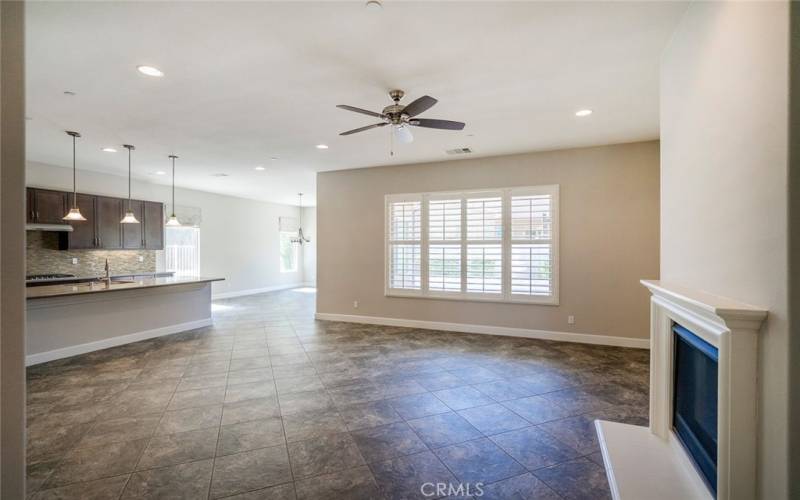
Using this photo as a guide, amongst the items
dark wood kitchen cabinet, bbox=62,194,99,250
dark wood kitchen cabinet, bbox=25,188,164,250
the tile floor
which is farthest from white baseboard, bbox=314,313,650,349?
dark wood kitchen cabinet, bbox=62,194,99,250

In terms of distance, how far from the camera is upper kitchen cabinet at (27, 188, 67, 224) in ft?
19.7

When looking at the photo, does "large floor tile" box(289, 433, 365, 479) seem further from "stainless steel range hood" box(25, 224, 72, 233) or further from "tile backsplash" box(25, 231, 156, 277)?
"tile backsplash" box(25, 231, 156, 277)

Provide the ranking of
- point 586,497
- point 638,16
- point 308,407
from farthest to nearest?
point 308,407
point 638,16
point 586,497

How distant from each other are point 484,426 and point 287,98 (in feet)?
11.4

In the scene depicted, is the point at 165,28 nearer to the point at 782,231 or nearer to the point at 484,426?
the point at 782,231

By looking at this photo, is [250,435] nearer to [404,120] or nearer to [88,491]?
[88,491]

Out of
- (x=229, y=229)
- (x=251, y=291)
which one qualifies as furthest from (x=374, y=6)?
(x=251, y=291)

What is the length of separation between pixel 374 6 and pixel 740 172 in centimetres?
209

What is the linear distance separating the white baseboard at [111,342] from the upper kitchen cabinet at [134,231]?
2.61 metres

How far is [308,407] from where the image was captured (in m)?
3.25

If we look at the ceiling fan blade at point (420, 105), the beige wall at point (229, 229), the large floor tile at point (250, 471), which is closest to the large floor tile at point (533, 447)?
the large floor tile at point (250, 471)

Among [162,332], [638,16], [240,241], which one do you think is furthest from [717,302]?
[240,241]

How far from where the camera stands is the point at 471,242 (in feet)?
19.4

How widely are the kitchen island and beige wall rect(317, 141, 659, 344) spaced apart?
11.0ft
